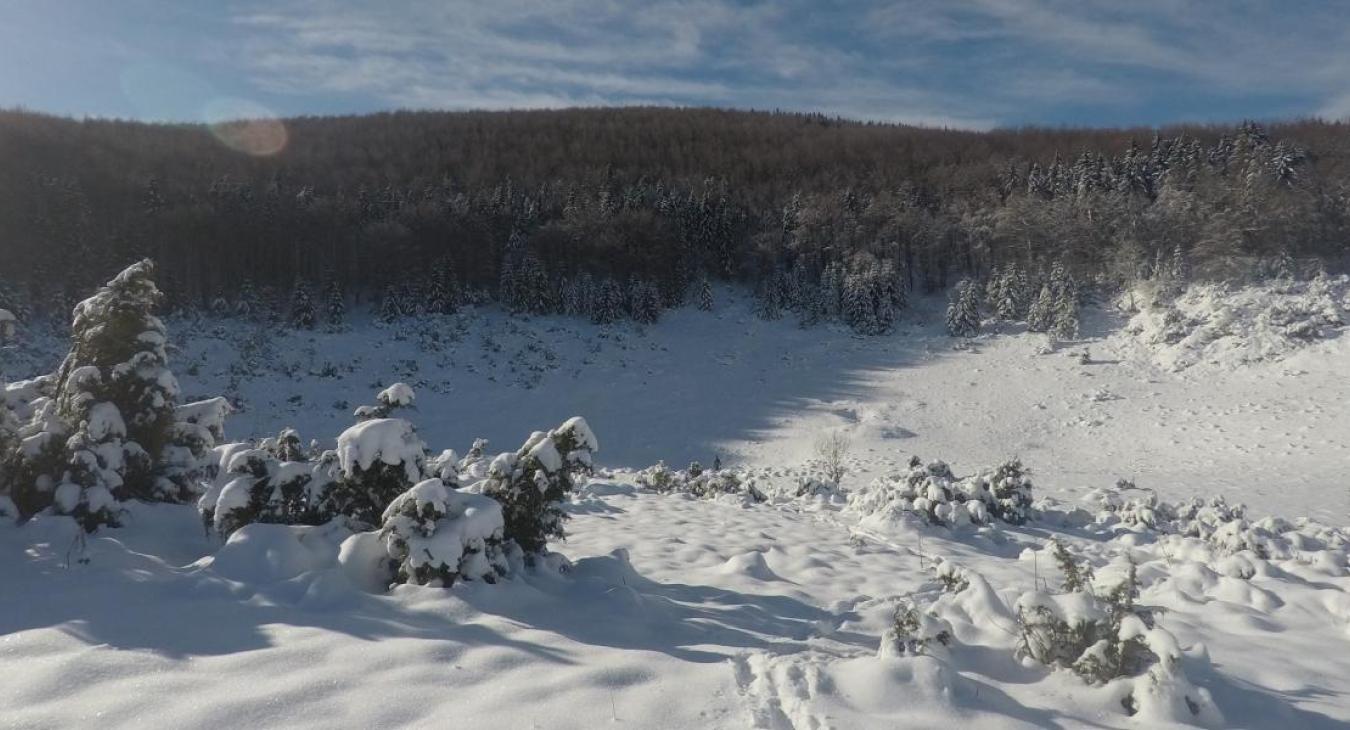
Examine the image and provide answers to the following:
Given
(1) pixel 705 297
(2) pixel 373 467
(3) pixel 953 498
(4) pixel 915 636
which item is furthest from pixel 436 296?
(4) pixel 915 636

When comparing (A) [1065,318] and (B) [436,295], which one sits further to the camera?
(B) [436,295]

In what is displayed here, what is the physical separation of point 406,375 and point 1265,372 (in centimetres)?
3624

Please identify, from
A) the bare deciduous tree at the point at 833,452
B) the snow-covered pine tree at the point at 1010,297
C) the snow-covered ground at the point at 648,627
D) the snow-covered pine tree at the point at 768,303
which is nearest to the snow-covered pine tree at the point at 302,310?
the snow-covered pine tree at the point at 768,303

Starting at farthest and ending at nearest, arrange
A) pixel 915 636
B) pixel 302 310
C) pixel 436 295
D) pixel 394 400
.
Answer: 1. pixel 436 295
2. pixel 302 310
3. pixel 394 400
4. pixel 915 636

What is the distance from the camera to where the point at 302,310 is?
37406mm

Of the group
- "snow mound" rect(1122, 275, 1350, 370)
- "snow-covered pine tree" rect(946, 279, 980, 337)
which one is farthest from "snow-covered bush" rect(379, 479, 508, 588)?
"snow-covered pine tree" rect(946, 279, 980, 337)

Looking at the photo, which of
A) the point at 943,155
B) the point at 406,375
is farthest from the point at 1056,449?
the point at 943,155

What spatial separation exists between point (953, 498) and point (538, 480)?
7891 millimetres

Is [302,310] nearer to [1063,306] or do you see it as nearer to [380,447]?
[380,447]

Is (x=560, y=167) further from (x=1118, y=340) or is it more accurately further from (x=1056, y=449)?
(x=1056, y=449)

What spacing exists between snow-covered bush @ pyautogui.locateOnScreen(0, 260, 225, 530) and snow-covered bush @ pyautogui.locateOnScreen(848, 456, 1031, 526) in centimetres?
934

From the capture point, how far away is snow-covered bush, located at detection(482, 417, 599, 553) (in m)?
5.94

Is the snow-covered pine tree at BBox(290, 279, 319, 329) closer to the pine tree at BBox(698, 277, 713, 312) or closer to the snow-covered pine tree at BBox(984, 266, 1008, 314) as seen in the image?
the pine tree at BBox(698, 277, 713, 312)

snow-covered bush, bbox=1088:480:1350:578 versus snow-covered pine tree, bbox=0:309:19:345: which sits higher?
snow-covered pine tree, bbox=0:309:19:345
